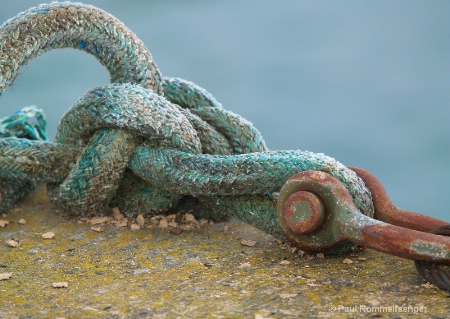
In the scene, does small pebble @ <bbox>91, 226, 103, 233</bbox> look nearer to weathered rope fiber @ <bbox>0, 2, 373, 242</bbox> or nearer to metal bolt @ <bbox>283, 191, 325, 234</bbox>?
weathered rope fiber @ <bbox>0, 2, 373, 242</bbox>

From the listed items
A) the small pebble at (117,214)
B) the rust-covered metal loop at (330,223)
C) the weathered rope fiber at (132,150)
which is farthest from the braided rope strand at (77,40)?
the rust-covered metal loop at (330,223)

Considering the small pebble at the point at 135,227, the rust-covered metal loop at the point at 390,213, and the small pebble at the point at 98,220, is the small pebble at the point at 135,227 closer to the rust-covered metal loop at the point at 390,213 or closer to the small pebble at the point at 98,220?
the small pebble at the point at 98,220

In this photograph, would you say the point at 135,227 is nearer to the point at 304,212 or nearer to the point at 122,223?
the point at 122,223

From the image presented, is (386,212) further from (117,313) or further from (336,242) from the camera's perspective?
(117,313)

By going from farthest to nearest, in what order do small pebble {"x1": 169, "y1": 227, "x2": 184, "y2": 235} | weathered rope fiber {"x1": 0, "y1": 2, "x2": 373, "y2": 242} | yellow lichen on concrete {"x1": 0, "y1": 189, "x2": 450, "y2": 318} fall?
small pebble {"x1": 169, "y1": 227, "x2": 184, "y2": 235}, weathered rope fiber {"x1": 0, "y1": 2, "x2": 373, "y2": 242}, yellow lichen on concrete {"x1": 0, "y1": 189, "x2": 450, "y2": 318}

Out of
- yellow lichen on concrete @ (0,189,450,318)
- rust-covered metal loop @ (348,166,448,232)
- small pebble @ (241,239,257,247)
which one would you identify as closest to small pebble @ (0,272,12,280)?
yellow lichen on concrete @ (0,189,450,318)

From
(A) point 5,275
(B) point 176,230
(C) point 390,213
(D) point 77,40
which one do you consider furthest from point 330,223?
(D) point 77,40

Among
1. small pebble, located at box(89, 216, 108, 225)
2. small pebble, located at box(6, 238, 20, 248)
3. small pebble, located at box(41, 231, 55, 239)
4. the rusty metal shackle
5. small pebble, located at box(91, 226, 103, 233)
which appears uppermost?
the rusty metal shackle
